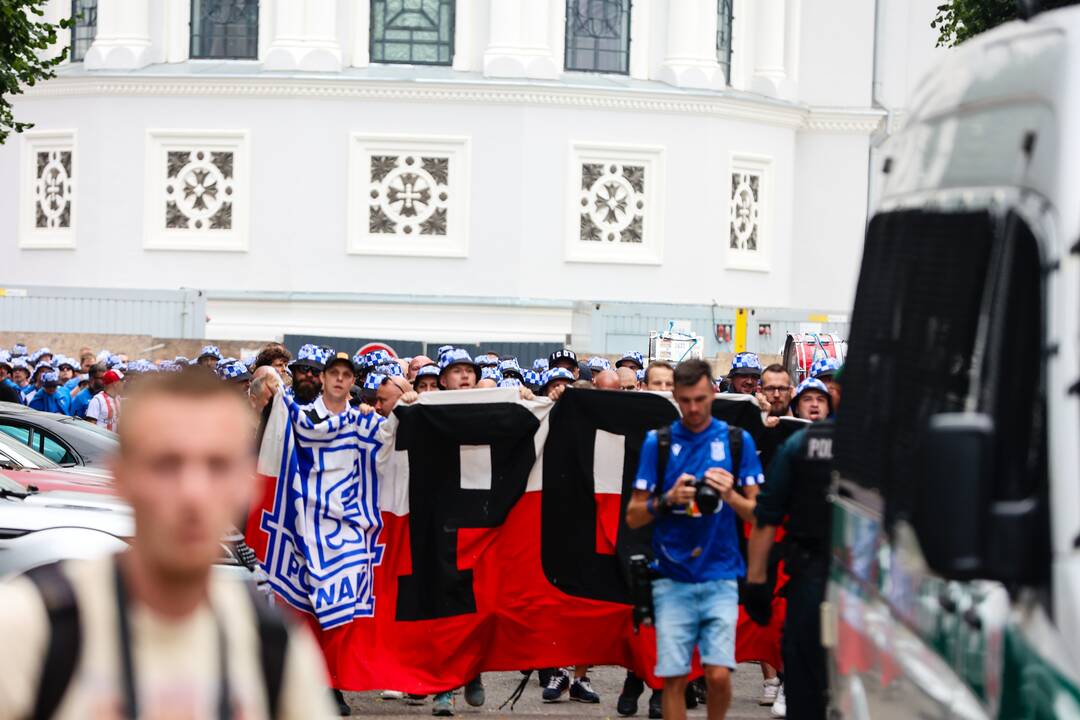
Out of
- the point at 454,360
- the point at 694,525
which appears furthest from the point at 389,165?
the point at 694,525

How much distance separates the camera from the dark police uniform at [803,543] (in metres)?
8.16

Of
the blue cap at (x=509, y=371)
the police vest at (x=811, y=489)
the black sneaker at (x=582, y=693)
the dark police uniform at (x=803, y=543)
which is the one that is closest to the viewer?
the dark police uniform at (x=803, y=543)

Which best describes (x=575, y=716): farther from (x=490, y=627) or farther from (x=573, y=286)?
(x=573, y=286)

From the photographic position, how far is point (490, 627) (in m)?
12.6

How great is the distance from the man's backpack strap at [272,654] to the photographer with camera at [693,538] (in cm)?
644

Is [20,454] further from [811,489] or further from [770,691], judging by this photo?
[811,489]

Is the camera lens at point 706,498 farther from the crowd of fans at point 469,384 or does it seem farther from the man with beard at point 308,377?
the man with beard at point 308,377

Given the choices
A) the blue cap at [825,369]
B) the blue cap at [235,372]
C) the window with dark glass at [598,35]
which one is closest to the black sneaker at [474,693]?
the blue cap at [825,369]

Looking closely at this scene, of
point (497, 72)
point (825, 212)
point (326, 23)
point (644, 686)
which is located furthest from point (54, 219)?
point (644, 686)

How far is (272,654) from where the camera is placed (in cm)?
310

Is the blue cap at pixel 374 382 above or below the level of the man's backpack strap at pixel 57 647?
below

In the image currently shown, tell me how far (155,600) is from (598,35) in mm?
45100

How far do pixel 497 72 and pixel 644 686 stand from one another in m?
33.2

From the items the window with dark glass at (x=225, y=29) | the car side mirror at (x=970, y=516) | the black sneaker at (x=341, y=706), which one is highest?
the window with dark glass at (x=225, y=29)
